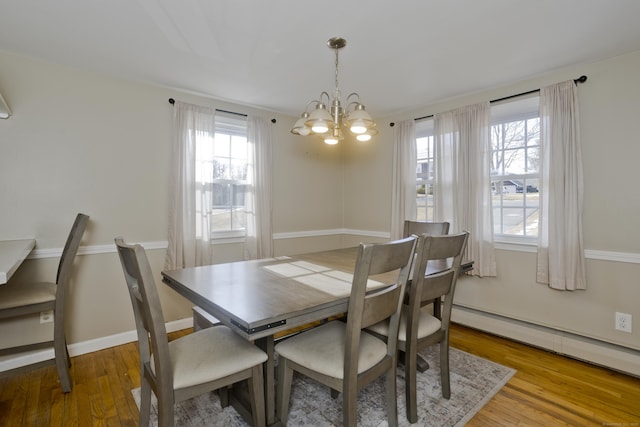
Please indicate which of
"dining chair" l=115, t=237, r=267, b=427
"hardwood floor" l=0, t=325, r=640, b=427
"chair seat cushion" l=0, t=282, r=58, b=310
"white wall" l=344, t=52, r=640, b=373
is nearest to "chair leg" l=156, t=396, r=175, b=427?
"dining chair" l=115, t=237, r=267, b=427

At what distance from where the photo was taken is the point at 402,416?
174 cm

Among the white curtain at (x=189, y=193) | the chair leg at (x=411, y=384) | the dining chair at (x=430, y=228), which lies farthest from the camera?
the white curtain at (x=189, y=193)

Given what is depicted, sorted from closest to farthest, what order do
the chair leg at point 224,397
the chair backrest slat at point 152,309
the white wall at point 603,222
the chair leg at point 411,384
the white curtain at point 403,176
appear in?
the chair backrest slat at point 152,309 < the chair leg at point 411,384 < the chair leg at point 224,397 < the white wall at point 603,222 < the white curtain at point 403,176

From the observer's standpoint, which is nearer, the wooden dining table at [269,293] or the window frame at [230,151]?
the wooden dining table at [269,293]

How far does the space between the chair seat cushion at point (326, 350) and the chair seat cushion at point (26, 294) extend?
5.20 ft

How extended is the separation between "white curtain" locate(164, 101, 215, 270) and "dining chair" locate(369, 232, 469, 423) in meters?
1.94

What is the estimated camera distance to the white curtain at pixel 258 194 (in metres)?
3.35

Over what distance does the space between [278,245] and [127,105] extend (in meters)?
2.03

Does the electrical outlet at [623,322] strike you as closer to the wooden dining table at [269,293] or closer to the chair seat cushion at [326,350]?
the wooden dining table at [269,293]

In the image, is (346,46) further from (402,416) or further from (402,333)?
(402,416)

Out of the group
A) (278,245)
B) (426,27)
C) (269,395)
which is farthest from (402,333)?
(278,245)

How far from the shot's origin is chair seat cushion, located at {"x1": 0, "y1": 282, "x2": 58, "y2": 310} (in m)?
1.86

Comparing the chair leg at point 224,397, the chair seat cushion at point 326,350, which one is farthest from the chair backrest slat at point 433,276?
the chair leg at point 224,397

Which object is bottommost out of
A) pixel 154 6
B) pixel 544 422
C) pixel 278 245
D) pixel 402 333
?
pixel 544 422
